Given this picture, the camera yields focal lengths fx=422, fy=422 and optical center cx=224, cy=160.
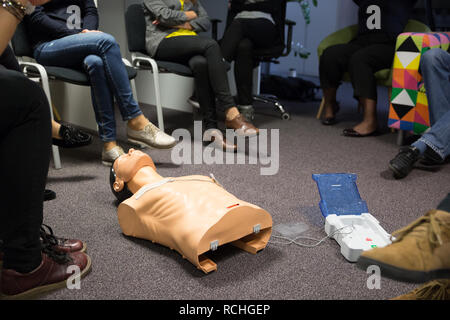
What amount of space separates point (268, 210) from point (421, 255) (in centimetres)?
78

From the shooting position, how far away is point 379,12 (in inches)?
105

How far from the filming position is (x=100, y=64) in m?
1.88

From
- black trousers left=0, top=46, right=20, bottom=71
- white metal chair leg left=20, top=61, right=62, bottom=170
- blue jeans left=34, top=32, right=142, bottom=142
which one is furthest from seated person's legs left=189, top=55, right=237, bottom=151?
black trousers left=0, top=46, right=20, bottom=71

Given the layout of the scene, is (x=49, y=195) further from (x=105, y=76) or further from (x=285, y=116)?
(x=285, y=116)

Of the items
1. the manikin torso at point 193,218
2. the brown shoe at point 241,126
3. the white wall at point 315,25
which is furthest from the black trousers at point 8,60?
the white wall at point 315,25

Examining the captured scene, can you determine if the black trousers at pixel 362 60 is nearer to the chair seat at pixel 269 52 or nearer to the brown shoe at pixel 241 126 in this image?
the chair seat at pixel 269 52

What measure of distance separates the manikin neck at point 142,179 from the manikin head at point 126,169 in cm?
1

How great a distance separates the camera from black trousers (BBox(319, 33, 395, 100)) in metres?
2.56

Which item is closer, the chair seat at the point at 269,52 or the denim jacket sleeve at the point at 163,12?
the denim jacket sleeve at the point at 163,12

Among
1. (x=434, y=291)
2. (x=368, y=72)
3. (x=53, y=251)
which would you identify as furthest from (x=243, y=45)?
(x=434, y=291)

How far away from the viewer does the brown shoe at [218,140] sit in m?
2.23
